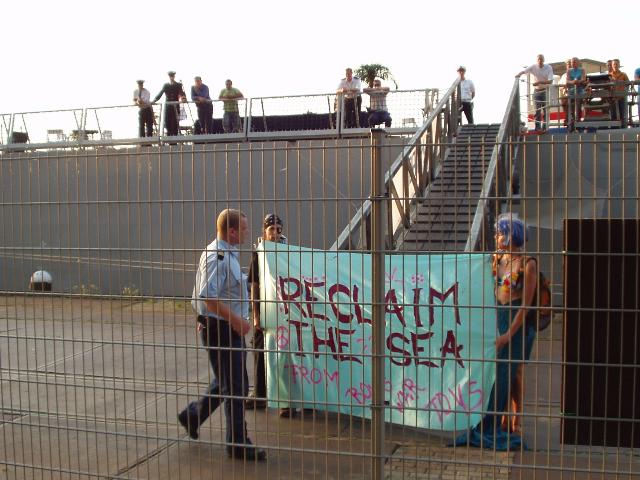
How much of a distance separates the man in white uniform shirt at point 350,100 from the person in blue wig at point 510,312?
1337 centimetres

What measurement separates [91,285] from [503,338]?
2.37m

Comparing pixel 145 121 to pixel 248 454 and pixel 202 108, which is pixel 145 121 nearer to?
pixel 202 108

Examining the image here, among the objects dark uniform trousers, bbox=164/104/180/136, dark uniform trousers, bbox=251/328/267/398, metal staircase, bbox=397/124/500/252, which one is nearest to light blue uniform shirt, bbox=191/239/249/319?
dark uniform trousers, bbox=251/328/267/398

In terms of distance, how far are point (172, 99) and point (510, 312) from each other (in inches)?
642

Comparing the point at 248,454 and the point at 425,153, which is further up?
the point at 425,153

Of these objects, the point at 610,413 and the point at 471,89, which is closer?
the point at 610,413

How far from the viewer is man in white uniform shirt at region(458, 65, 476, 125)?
A: 1521cm

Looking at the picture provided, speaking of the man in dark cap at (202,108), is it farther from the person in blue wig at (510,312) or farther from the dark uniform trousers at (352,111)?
the person in blue wig at (510,312)

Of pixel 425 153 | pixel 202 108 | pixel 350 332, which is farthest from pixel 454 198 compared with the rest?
pixel 202 108

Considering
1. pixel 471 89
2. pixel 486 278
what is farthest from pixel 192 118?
pixel 486 278

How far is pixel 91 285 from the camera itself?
445 cm

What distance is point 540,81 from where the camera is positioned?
15367 millimetres

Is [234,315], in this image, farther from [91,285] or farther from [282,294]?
[91,285]

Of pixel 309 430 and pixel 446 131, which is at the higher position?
pixel 446 131
